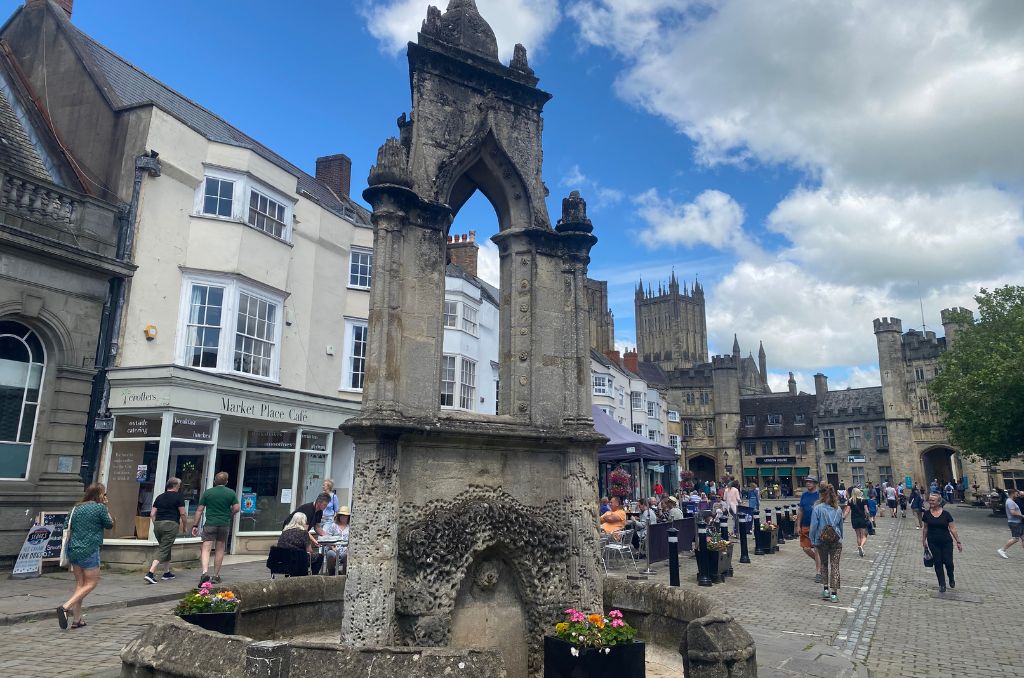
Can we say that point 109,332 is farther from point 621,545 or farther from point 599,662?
point 599,662

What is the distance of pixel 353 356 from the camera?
2095cm

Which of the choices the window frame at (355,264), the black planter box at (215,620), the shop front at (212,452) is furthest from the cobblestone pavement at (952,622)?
the window frame at (355,264)

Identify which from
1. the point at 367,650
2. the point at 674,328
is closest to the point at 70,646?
the point at 367,650

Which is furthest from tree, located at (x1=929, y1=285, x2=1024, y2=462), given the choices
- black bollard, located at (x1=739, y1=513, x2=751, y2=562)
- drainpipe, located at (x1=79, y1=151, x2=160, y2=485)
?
drainpipe, located at (x1=79, y1=151, x2=160, y2=485)

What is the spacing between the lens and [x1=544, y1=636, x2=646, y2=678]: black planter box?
14.6ft

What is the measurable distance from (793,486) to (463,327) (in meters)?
50.3

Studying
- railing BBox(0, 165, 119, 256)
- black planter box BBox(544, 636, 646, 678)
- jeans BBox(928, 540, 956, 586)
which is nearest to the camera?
black planter box BBox(544, 636, 646, 678)

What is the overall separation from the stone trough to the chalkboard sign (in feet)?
26.4

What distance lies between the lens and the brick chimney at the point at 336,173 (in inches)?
1022

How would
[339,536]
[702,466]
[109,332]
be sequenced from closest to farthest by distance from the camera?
[339,536], [109,332], [702,466]

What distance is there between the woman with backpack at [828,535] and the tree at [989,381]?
23.4m

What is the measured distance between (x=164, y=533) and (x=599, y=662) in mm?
9811

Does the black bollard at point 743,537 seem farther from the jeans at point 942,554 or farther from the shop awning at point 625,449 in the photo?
the jeans at point 942,554

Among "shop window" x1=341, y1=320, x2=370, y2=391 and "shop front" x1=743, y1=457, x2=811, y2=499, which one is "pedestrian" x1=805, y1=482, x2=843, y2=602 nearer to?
"shop window" x1=341, y1=320, x2=370, y2=391
